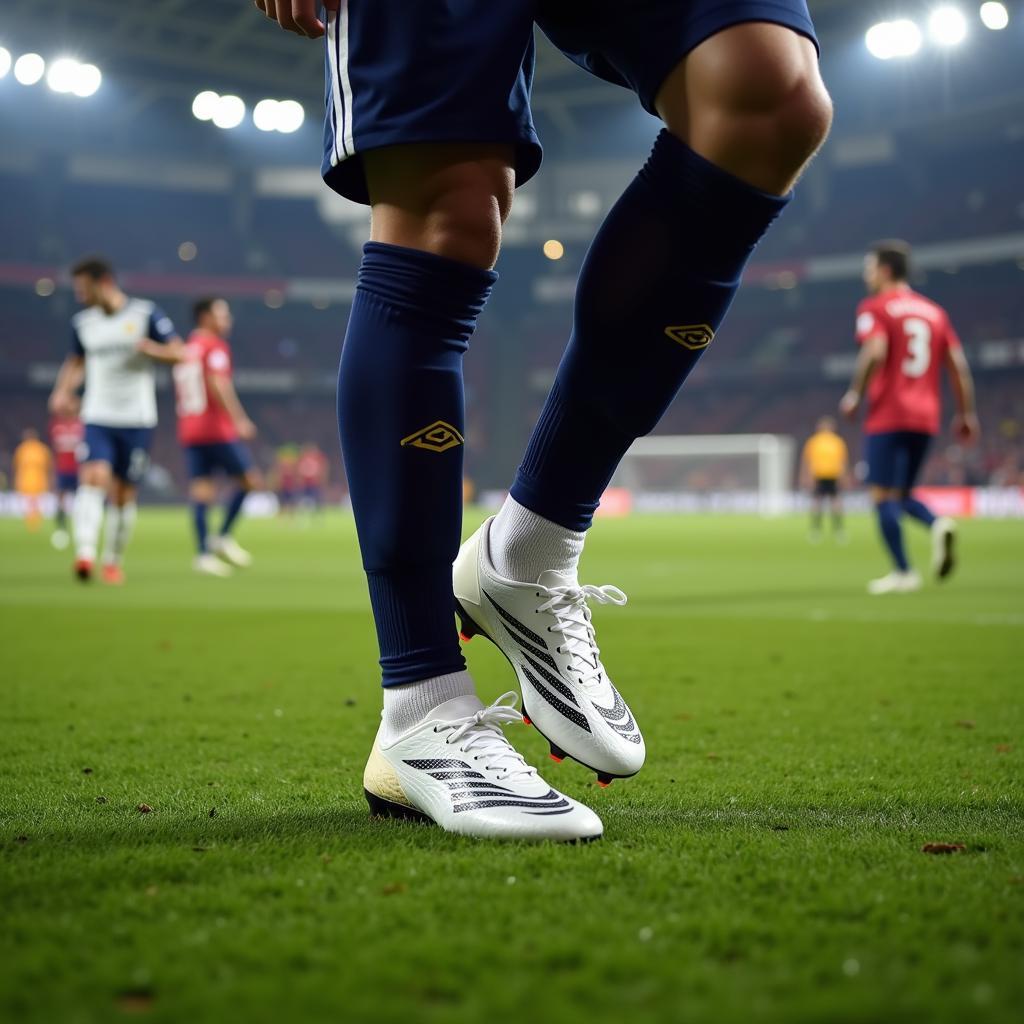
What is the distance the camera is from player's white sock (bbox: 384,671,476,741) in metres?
1.47

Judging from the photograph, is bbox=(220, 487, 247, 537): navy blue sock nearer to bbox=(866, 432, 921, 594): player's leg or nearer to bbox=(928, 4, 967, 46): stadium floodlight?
bbox=(866, 432, 921, 594): player's leg

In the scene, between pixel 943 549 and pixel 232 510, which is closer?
pixel 943 549

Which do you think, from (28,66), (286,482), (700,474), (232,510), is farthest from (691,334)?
(700,474)

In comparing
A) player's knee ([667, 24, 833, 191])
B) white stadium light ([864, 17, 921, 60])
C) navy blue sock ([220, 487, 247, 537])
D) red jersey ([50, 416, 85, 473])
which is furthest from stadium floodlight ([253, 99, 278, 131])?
player's knee ([667, 24, 833, 191])

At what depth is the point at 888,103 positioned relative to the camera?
115 ft

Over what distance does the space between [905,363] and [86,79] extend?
89.5ft

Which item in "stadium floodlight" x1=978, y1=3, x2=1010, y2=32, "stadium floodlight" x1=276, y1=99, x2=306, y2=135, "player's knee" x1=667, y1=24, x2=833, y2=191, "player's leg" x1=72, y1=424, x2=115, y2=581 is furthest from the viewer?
"stadium floodlight" x1=276, y1=99, x2=306, y2=135

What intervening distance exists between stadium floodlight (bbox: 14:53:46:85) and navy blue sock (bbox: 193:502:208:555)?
77.6 feet

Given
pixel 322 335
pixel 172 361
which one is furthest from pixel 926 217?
pixel 172 361

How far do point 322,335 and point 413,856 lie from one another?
4039cm

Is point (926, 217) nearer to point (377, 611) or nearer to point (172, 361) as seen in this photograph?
point (172, 361)

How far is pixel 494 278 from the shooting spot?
1.56 m

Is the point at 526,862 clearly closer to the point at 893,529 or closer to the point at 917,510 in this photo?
the point at 893,529

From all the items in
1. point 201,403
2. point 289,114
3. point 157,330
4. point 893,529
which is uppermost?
point 289,114
